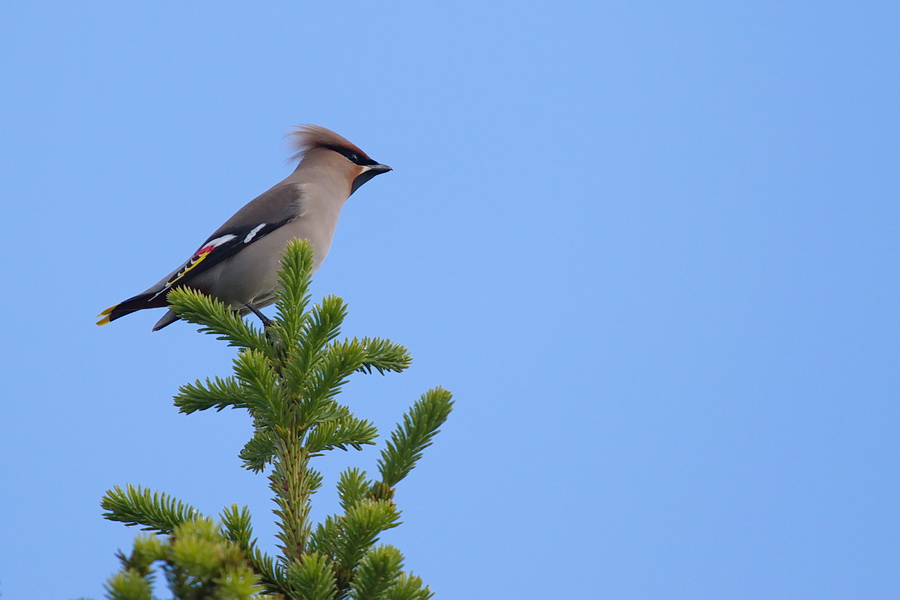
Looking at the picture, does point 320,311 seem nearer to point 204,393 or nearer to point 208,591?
point 204,393

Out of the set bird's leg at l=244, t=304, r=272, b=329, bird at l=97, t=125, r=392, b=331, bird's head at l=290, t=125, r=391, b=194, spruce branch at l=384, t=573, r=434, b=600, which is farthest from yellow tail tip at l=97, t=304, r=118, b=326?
spruce branch at l=384, t=573, r=434, b=600

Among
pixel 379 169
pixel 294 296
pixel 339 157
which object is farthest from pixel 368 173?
pixel 294 296

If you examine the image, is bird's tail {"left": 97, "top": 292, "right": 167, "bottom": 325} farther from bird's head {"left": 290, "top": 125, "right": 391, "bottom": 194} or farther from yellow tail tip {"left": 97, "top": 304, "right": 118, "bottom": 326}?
bird's head {"left": 290, "top": 125, "right": 391, "bottom": 194}

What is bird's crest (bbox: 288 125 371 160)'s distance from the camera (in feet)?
18.4

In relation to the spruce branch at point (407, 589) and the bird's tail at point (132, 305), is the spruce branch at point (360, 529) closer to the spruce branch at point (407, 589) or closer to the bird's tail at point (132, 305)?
the spruce branch at point (407, 589)

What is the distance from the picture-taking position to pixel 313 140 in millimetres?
5695

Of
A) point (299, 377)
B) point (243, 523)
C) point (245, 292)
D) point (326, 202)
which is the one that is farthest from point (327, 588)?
point (326, 202)

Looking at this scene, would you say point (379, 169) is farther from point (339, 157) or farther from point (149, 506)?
point (149, 506)

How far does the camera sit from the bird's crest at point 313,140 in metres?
5.61

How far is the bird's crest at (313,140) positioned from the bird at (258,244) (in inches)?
7.3

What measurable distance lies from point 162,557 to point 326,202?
12.7ft

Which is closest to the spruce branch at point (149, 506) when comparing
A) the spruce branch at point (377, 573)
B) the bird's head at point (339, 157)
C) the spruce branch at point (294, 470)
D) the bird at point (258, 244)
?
the spruce branch at point (294, 470)

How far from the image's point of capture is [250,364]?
2.17 metres

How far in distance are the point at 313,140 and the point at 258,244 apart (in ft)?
4.30
